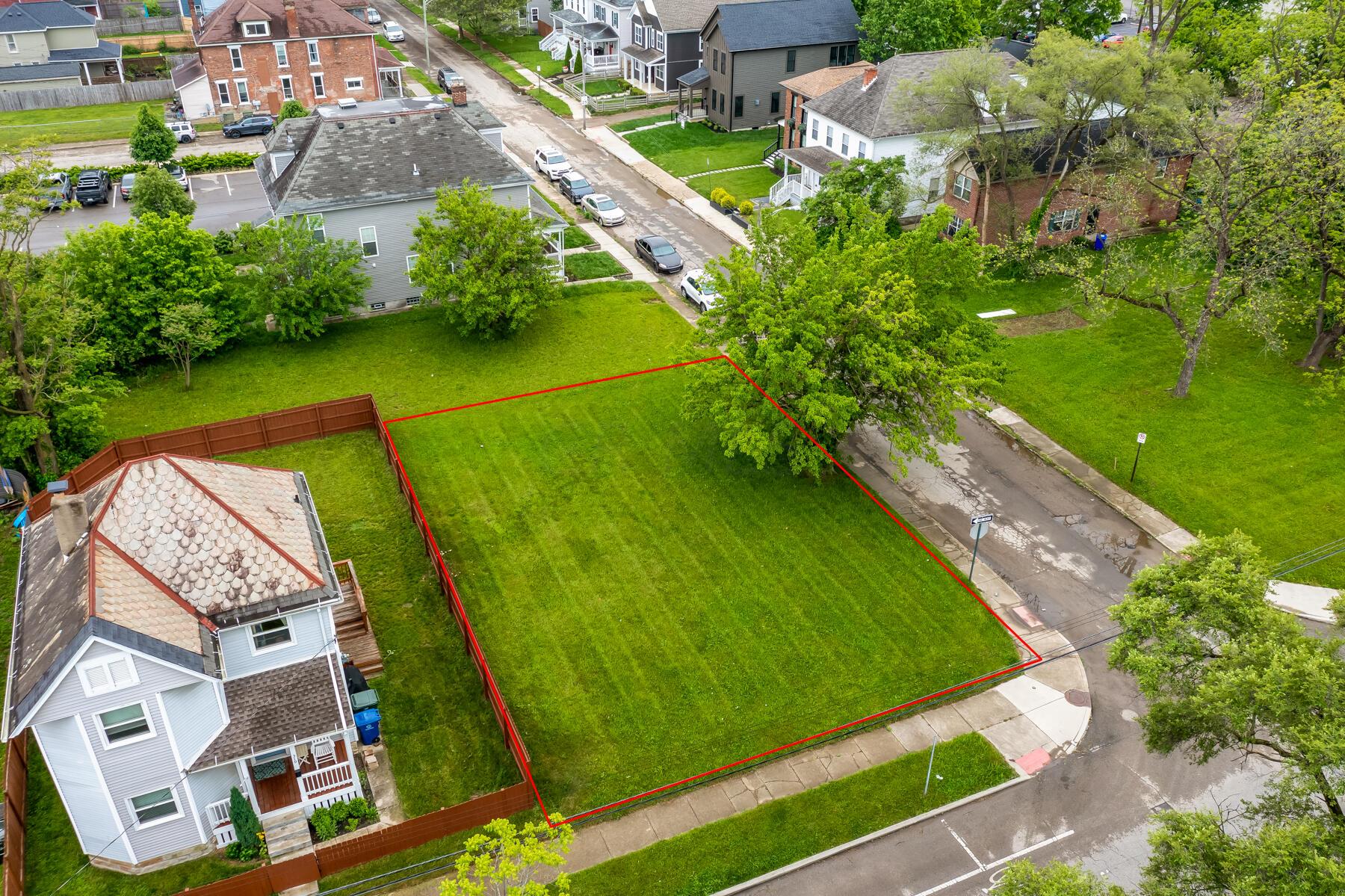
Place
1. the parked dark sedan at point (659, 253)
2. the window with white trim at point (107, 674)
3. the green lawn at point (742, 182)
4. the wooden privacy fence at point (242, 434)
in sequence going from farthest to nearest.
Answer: the green lawn at point (742, 182) → the parked dark sedan at point (659, 253) → the wooden privacy fence at point (242, 434) → the window with white trim at point (107, 674)

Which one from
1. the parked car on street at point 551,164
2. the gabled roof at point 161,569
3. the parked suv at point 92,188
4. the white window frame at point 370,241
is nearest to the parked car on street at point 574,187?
the parked car on street at point 551,164

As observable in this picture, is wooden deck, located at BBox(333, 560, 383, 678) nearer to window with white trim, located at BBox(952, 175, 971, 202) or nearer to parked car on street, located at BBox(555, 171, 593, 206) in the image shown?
parked car on street, located at BBox(555, 171, 593, 206)

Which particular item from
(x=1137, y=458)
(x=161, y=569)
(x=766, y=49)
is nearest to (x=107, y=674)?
(x=161, y=569)

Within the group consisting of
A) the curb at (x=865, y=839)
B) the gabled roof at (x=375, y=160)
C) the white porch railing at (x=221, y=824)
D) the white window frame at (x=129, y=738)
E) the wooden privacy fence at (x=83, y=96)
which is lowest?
the curb at (x=865, y=839)

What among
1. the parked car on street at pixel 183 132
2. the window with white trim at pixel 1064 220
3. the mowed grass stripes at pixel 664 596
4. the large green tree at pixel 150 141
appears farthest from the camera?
the parked car on street at pixel 183 132

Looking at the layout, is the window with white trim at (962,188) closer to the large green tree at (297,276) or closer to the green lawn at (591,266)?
the green lawn at (591,266)

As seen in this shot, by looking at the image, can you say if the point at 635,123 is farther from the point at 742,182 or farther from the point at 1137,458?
the point at 1137,458
